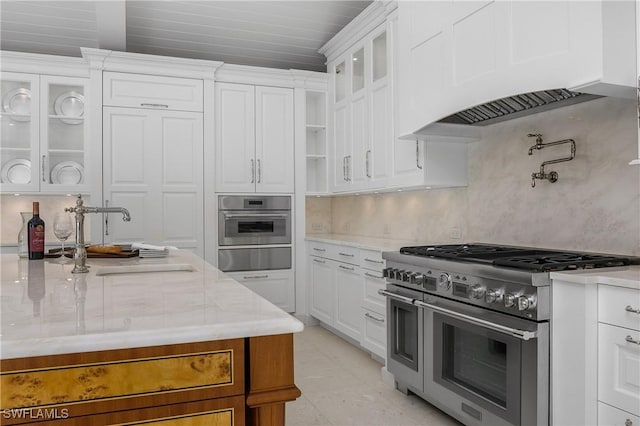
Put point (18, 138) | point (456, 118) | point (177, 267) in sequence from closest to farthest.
→ point (177, 267) < point (456, 118) < point (18, 138)

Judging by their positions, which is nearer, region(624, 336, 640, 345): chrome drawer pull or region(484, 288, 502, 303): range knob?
region(624, 336, 640, 345): chrome drawer pull

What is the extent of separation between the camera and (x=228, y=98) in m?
5.08

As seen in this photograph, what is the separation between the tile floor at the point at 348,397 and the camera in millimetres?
2852

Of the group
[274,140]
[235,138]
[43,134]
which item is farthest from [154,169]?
[274,140]

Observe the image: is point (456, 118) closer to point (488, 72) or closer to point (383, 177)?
point (488, 72)

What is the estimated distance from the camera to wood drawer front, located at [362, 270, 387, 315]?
3.72 meters

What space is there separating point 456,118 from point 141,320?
8.47ft

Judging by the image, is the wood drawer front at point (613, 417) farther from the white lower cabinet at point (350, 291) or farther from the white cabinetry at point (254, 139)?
the white cabinetry at point (254, 139)

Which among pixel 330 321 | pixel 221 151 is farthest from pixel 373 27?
pixel 330 321

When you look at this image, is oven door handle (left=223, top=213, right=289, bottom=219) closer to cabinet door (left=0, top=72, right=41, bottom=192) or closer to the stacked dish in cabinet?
the stacked dish in cabinet

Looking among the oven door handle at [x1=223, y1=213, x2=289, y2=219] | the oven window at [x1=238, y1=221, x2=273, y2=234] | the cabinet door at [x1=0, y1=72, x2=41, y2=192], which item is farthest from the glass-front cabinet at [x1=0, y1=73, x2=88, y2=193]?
the oven window at [x1=238, y1=221, x2=273, y2=234]

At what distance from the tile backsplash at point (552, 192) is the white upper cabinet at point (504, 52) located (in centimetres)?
36

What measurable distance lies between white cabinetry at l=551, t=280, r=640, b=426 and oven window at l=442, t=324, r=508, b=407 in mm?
270

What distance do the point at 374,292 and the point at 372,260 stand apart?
0.81 feet
